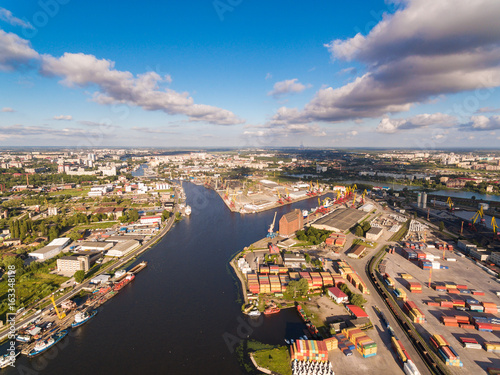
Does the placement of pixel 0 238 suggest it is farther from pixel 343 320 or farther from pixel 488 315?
pixel 488 315

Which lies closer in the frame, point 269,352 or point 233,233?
point 269,352

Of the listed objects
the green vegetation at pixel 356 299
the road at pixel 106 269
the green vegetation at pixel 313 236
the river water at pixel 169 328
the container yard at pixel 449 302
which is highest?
the green vegetation at pixel 313 236

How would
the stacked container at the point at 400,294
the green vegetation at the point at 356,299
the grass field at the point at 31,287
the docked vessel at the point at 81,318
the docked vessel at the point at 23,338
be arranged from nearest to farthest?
the docked vessel at the point at 23,338 → the docked vessel at the point at 81,318 → the green vegetation at the point at 356,299 → the grass field at the point at 31,287 → the stacked container at the point at 400,294

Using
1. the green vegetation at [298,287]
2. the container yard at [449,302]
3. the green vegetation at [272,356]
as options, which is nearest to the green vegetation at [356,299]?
the container yard at [449,302]

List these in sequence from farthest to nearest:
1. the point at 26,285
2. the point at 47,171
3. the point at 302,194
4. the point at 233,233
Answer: the point at 47,171
the point at 302,194
the point at 233,233
the point at 26,285

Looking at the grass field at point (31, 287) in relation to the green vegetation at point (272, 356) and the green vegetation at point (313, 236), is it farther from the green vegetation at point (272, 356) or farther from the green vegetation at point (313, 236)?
the green vegetation at point (313, 236)

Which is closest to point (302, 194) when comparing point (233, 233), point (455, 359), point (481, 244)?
point (233, 233)

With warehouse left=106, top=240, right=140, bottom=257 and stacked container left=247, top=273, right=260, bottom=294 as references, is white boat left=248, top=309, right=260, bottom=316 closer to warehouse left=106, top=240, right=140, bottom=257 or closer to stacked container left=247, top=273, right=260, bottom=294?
stacked container left=247, top=273, right=260, bottom=294
